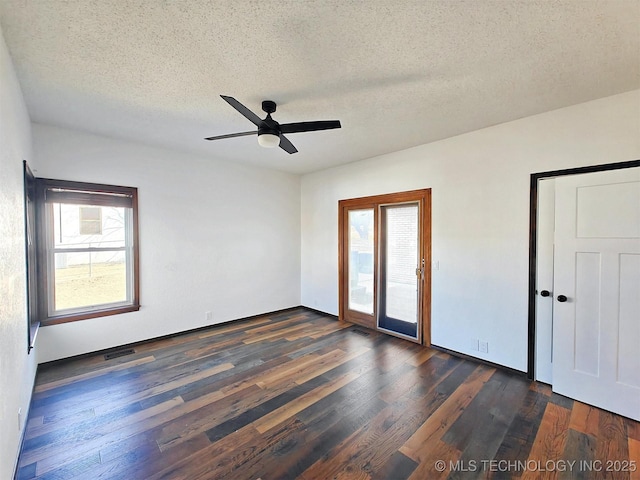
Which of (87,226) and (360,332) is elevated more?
A: (87,226)

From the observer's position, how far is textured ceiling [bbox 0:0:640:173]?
5.08ft

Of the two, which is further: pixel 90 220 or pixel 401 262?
pixel 401 262

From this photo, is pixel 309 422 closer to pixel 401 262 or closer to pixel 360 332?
pixel 360 332

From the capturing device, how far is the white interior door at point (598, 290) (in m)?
2.29

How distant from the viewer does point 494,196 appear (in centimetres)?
314

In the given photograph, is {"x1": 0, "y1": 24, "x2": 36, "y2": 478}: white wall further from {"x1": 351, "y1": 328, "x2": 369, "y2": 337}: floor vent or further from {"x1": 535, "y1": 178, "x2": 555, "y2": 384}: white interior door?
{"x1": 535, "y1": 178, "x2": 555, "y2": 384}: white interior door

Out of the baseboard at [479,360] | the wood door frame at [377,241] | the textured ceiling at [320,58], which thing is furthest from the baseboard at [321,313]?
the textured ceiling at [320,58]

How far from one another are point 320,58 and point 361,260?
3280 mm

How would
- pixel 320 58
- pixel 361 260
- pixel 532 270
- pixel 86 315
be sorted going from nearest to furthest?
pixel 320 58 < pixel 532 270 < pixel 86 315 < pixel 361 260

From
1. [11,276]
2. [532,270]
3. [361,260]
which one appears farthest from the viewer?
[361,260]

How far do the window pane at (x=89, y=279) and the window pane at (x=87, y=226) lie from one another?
0.43ft

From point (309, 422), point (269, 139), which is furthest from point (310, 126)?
point (309, 422)

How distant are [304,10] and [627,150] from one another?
2.91 m

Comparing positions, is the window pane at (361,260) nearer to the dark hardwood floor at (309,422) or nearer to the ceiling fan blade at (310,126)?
the dark hardwood floor at (309,422)
